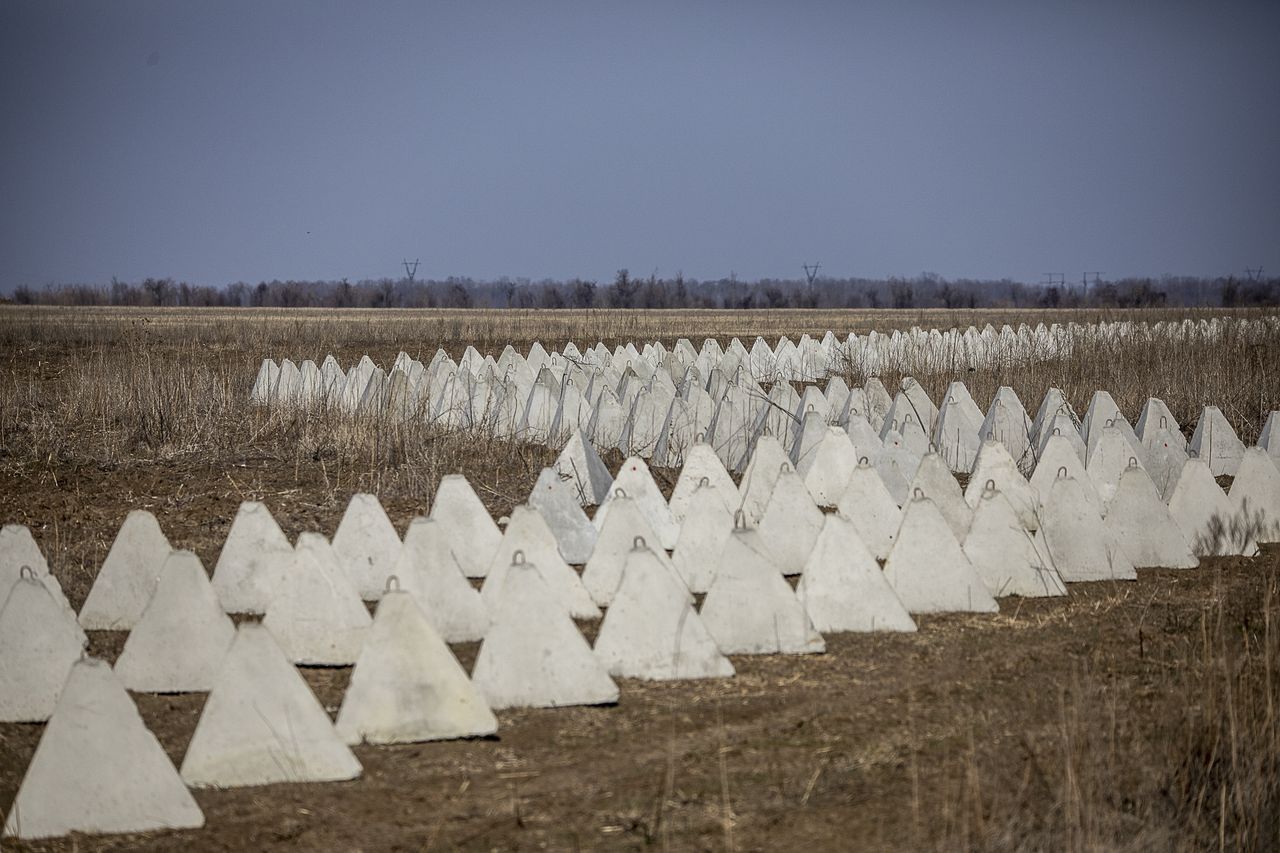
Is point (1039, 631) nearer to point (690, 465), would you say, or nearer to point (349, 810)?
point (690, 465)

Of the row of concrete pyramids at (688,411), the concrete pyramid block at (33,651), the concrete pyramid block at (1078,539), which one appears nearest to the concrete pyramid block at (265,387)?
the row of concrete pyramids at (688,411)

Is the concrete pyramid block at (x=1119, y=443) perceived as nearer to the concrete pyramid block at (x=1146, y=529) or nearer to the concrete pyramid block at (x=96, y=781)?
the concrete pyramid block at (x=1146, y=529)

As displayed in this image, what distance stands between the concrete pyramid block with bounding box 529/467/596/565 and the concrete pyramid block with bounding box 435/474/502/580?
0.37 m

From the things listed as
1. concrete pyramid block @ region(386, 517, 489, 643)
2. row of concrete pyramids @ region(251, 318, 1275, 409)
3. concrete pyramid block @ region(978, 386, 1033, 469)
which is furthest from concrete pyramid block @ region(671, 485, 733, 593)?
row of concrete pyramids @ region(251, 318, 1275, 409)

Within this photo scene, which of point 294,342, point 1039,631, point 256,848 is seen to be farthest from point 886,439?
point 294,342

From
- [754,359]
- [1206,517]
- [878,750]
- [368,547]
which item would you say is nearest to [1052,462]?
[1206,517]

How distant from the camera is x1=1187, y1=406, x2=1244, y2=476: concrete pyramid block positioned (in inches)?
414

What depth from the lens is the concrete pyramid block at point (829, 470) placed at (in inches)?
364

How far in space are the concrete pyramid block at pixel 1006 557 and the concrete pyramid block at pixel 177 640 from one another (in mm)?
3941

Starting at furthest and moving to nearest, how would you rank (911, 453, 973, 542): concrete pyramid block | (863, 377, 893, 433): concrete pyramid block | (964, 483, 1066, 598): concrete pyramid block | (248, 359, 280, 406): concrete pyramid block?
(248, 359, 280, 406): concrete pyramid block, (863, 377, 893, 433): concrete pyramid block, (911, 453, 973, 542): concrete pyramid block, (964, 483, 1066, 598): concrete pyramid block

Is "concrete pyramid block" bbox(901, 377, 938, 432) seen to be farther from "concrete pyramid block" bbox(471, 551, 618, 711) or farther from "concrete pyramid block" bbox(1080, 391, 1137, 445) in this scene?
"concrete pyramid block" bbox(471, 551, 618, 711)

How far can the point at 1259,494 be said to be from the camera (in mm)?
8234

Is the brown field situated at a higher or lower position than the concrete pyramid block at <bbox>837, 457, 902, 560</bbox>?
lower

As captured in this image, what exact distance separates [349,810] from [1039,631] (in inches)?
142
